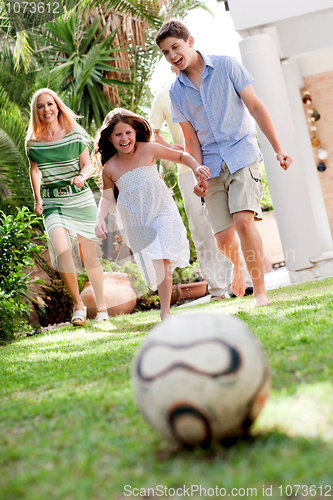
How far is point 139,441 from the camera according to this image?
1641 mm

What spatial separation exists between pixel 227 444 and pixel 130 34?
9.96 metres

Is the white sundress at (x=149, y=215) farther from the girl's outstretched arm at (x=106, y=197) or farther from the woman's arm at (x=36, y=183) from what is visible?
the woman's arm at (x=36, y=183)

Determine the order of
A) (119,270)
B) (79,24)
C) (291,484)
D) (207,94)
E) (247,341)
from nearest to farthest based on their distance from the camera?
(291,484)
(247,341)
(207,94)
(119,270)
(79,24)

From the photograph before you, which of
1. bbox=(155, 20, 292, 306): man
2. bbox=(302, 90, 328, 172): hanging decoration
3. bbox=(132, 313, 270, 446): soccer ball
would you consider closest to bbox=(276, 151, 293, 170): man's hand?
bbox=(155, 20, 292, 306): man

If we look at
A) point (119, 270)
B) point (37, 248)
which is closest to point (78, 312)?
point (37, 248)

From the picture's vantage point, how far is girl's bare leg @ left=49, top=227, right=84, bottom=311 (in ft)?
17.6

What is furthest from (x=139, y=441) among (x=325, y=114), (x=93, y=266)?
(x=325, y=114)

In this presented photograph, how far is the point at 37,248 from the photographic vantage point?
6.21 meters

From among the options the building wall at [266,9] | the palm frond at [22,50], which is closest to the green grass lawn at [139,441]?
the building wall at [266,9]

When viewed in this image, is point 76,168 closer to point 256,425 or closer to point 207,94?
point 207,94

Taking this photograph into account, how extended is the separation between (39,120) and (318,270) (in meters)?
Answer: 3.66

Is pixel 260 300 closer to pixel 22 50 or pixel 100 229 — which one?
pixel 100 229

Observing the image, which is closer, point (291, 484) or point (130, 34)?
point (291, 484)

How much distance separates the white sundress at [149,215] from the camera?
4.50m
